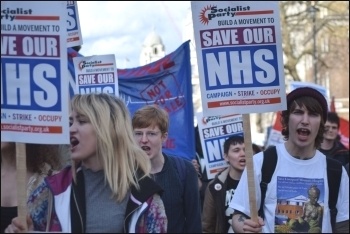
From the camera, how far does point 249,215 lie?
228 inches

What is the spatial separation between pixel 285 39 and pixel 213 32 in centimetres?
3620

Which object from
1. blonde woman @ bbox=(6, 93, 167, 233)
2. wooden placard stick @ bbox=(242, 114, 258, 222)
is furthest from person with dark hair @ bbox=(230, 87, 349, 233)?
blonde woman @ bbox=(6, 93, 167, 233)

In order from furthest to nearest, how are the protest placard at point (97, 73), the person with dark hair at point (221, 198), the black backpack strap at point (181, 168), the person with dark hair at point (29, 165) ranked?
the protest placard at point (97, 73) → the person with dark hair at point (221, 198) → the black backpack strap at point (181, 168) → the person with dark hair at point (29, 165)

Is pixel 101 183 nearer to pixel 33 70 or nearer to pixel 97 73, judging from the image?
pixel 33 70

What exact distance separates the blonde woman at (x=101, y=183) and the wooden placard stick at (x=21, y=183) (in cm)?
6

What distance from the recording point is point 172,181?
6430 millimetres

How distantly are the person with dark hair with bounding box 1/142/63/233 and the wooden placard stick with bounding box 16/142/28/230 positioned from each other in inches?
35.9

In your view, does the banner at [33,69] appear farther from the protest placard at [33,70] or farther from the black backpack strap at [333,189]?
the black backpack strap at [333,189]

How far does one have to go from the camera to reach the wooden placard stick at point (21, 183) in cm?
479

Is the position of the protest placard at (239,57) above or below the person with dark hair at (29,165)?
above

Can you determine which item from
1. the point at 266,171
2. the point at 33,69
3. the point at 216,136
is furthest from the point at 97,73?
the point at 33,69

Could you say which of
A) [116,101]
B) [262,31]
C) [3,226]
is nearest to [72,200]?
[116,101]

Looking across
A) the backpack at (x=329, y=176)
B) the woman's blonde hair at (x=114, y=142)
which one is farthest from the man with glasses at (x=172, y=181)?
the woman's blonde hair at (x=114, y=142)

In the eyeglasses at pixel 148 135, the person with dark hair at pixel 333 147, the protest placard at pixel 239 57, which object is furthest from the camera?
the person with dark hair at pixel 333 147
